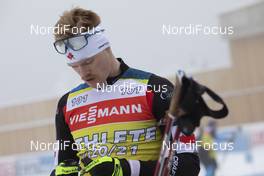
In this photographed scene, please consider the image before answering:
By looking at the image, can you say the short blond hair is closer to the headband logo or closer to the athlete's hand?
the headband logo

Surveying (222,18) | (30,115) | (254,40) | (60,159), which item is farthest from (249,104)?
(60,159)

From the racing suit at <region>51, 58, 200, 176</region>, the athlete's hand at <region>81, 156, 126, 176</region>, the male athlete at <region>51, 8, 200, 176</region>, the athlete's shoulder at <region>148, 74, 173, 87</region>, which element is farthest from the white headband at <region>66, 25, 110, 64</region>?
the athlete's hand at <region>81, 156, 126, 176</region>

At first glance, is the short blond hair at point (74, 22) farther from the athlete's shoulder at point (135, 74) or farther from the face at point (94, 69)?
the athlete's shoulder at point (135, 74)

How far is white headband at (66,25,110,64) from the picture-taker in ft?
8.06

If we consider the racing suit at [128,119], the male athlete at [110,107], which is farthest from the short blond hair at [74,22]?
the racing suit at [128,119]

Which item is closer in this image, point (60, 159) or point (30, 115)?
point (60, 159)

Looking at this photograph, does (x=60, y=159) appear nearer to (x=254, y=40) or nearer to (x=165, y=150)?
(x=165, y=150)

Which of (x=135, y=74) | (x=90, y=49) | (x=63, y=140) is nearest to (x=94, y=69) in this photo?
(x=90, y=49)

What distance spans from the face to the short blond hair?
12 centimetres

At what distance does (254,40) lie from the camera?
28.7 meters

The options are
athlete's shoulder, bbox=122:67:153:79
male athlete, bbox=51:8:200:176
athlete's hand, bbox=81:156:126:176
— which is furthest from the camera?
athlete's shoulder, bbox=122:67:153:79

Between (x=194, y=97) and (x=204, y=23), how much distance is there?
2944 centimetres

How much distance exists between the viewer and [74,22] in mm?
2393

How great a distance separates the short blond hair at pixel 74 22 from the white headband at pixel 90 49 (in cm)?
6
